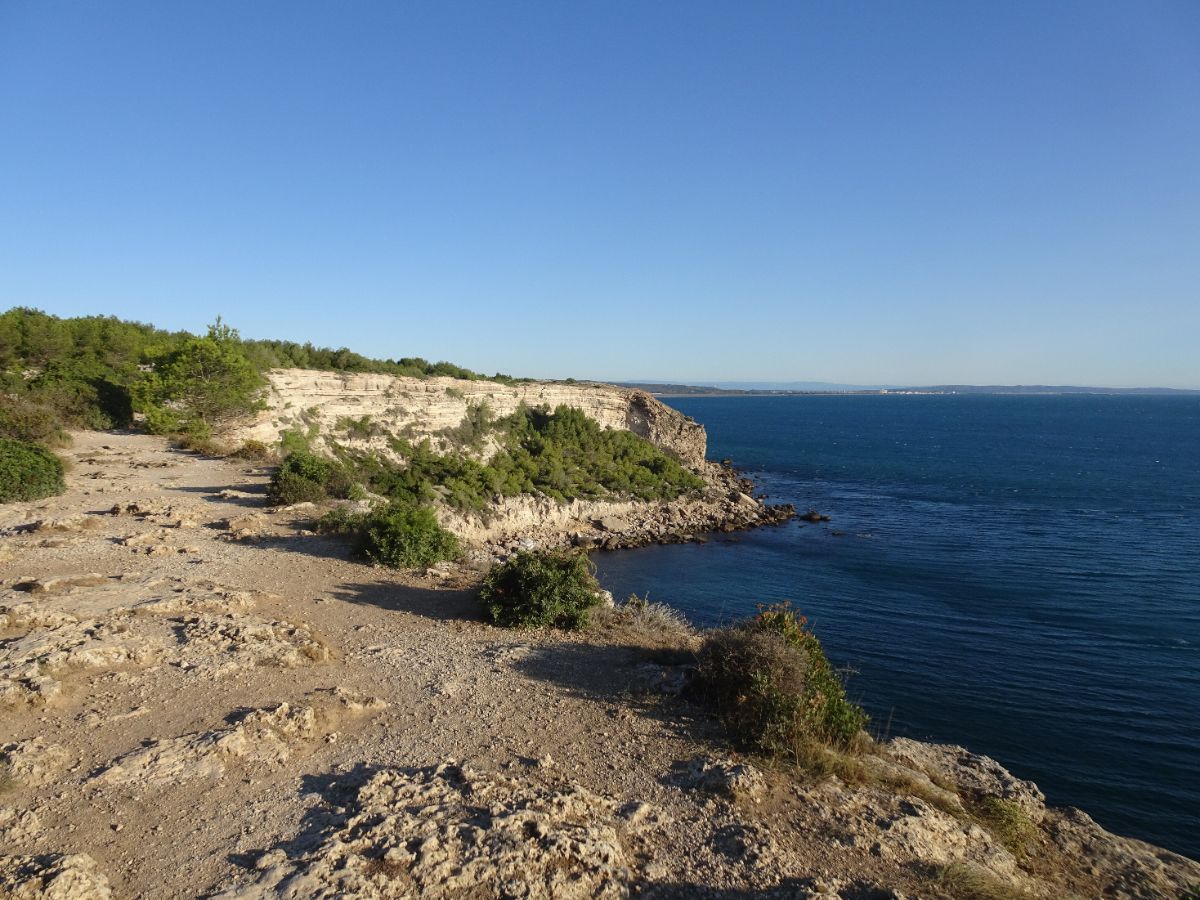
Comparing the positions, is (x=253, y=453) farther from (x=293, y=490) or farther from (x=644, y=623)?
(x=644, y=623)

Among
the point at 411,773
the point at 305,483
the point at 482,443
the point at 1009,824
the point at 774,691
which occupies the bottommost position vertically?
the point at 1009,824

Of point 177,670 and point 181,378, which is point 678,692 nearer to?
point 177,670

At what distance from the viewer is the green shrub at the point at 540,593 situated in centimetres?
1108

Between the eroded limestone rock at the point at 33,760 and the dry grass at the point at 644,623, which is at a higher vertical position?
the eroded limestone rock at the point at 33,760

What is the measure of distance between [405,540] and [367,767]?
7.37 metres

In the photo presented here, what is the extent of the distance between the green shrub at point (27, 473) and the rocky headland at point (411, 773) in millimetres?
4275

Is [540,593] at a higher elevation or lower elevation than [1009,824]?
higher

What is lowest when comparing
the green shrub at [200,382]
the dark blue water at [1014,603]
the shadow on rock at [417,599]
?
the dark blue water at [1014,603]

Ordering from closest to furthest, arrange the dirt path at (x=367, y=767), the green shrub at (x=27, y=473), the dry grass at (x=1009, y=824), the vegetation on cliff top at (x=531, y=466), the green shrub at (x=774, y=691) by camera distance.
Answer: the dirt path at (x=367, y=767)
the dry grass at (x=1009, y=824)
the green shrub at (x=774, y=691)
the green shrub at (x=27, y=473)
the vegetation on cliff top at (x=531, y=466)

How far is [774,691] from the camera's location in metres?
7.96

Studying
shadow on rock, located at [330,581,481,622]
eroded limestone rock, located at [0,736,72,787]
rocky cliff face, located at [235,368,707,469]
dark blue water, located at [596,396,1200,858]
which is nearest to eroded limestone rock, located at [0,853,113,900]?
eroded limestone rock, located at [0,736,72,787]

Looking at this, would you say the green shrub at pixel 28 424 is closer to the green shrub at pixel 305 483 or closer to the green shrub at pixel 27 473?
the green shrub at pixel 27 473

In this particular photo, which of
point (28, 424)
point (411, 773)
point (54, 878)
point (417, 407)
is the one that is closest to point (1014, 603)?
Answer: point (411, 773)

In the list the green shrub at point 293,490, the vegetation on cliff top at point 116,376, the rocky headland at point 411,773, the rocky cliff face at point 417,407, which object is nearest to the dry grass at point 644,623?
the rocky headland at point 411,773
